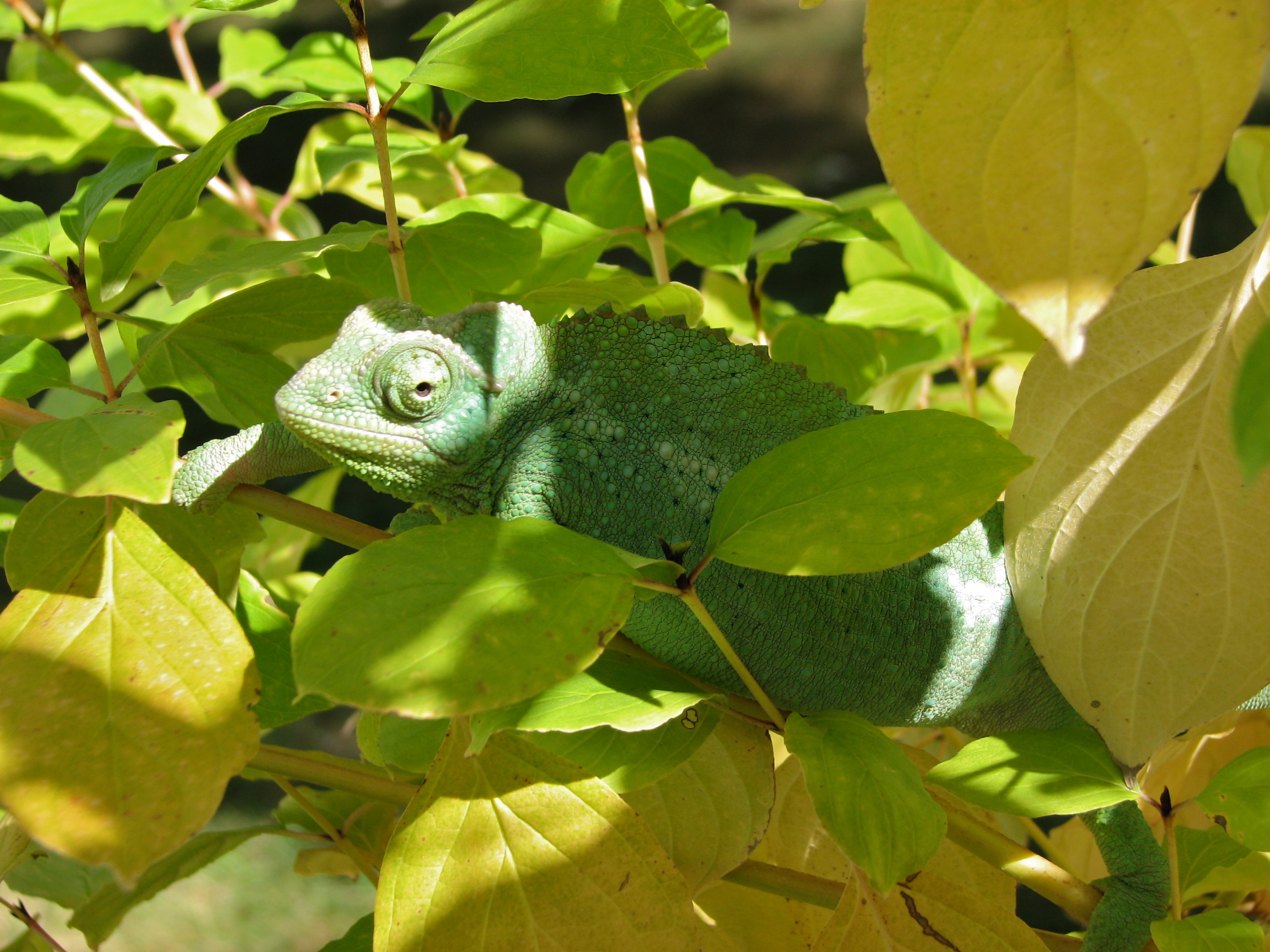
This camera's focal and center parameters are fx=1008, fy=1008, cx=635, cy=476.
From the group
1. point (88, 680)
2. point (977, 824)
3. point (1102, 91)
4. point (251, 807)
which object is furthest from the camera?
point (251, 807)

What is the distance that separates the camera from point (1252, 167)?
0.94m

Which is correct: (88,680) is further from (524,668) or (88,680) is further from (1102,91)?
(1102,91)

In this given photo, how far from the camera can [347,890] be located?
2264mm

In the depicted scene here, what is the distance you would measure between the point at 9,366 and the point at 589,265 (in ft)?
1.31

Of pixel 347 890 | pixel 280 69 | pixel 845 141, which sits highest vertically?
pixel 280 69

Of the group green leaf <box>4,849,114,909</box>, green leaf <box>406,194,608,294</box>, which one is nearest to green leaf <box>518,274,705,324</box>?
green leaf <box>406,194,608,294</box>

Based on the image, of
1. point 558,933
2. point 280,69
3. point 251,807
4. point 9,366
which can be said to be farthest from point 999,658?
point 251,807

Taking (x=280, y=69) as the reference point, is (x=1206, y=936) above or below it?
below

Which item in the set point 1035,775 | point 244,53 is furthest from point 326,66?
point 1035,775

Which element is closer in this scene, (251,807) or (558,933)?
(558,933)

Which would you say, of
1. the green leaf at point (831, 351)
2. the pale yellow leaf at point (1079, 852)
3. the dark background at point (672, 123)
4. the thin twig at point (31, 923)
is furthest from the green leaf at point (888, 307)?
the dark background at point (672, 123)

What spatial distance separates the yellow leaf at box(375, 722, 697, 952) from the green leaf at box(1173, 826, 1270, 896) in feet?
1.09

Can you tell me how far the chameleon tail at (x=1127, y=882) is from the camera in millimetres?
616

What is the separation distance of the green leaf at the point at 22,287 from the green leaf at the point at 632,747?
1.22ft
